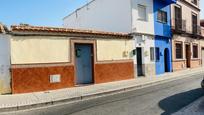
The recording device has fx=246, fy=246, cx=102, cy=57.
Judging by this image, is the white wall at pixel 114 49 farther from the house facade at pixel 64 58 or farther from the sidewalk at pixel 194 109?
the sidewalk at pixel 194 109

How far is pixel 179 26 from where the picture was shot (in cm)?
2455

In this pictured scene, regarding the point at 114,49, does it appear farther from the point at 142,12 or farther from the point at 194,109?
the point at 194,109

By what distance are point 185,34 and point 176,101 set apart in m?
18.1

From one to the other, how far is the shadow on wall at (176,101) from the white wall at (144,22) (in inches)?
335

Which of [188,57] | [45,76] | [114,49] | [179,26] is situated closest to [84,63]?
[114,49]

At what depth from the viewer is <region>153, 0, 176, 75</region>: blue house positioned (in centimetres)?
2063

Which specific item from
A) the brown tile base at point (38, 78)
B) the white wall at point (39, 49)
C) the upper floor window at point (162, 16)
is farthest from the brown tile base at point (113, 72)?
the upper floor window at point (162, 16)

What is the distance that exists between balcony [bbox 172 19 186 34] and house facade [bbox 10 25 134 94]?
8165mm

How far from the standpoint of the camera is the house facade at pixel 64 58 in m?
11.6

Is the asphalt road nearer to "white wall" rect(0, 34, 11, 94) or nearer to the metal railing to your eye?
"white wall" rect(0, 34, 11, 94)

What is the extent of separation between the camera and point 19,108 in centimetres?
859

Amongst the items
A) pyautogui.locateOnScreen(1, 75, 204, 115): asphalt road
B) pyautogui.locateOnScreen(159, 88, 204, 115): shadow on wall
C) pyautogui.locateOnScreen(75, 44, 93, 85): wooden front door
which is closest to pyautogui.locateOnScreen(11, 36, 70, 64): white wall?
pyautogui.locateOnScreen(75, 44, 93, 85): wooden front door

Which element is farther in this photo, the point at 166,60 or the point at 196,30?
the point at 196,30

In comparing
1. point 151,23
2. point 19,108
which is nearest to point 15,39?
point 19,108
